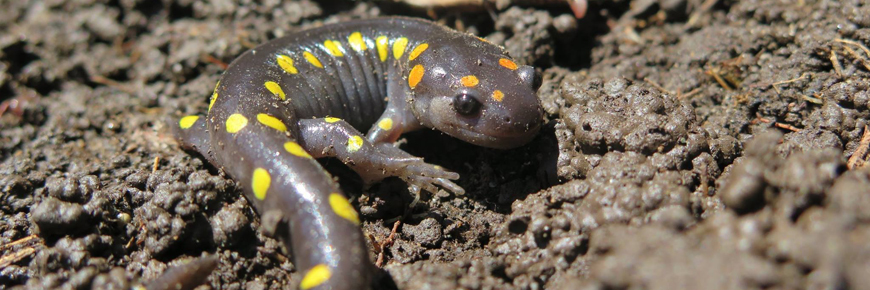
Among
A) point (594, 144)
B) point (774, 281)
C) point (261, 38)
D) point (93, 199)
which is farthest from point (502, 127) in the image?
point (261, 38)

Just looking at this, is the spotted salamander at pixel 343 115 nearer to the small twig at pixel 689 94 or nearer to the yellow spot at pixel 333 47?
the yellow spot at pixel 333 47

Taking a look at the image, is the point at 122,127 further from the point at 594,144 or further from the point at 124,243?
the point at 594,144

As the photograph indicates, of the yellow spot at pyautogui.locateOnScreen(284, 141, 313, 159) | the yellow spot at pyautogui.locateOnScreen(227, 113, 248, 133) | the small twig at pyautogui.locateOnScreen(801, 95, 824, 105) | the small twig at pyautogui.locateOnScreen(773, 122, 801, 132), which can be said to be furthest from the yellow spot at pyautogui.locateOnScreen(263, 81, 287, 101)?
the small twig at pyautogui.locateOnScreen(801, 95, 824, 105)

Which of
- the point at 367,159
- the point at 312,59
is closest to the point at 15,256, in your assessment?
the point at 367,159

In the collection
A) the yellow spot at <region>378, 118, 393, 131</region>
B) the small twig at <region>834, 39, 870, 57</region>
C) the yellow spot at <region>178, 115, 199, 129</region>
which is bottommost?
the yellow spot at <region>378, 118, 393, 131</region>

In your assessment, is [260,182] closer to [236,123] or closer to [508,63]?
[236,123]

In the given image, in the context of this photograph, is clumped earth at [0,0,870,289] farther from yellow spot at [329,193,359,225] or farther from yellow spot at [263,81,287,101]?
yellow spot at [263,81,287,101]

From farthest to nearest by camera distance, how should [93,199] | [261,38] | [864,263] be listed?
[261,38]
[93,199]
[864,263]
